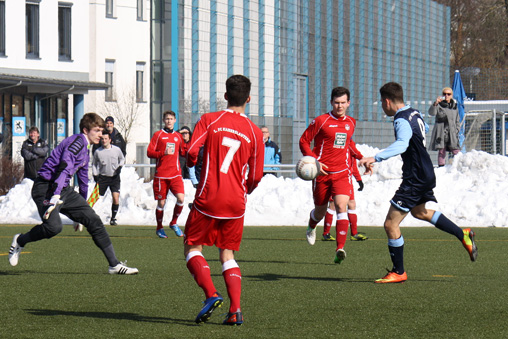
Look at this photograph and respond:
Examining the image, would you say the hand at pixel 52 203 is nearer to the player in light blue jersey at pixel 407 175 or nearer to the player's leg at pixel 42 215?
the player's leg at pixel 42 215

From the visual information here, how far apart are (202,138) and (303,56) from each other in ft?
119

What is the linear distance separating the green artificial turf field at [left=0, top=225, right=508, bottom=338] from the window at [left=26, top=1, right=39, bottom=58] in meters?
22.2

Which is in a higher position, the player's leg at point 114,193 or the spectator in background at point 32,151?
the spectator in background at point 32,151

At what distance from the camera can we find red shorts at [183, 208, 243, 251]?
749cm

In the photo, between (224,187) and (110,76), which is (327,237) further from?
(110,76)

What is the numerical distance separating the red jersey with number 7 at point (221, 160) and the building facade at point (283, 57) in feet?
95.0

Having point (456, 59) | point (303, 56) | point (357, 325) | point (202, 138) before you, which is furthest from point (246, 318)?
point (456, 59)

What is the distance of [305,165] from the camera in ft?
34.1

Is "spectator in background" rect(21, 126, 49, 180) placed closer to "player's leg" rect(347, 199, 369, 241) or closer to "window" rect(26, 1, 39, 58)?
"player's leg" rect(347, 199, 369, 241)

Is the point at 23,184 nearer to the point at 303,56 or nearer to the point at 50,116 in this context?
the point at 50,116

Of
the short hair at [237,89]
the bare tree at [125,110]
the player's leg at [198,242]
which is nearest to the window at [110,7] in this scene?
the bare tree at [125,110]

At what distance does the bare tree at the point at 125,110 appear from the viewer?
126ft

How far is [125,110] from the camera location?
38719 millimetres

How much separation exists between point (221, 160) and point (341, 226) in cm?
520
